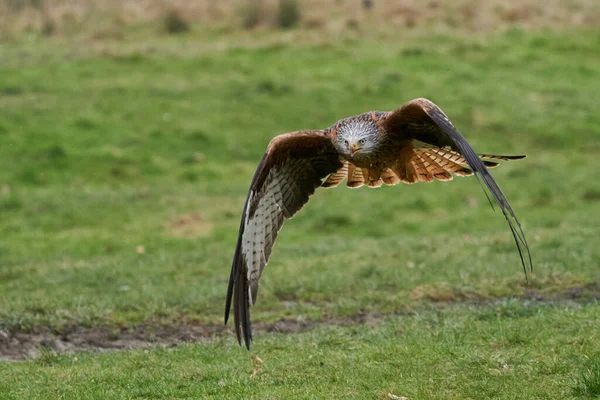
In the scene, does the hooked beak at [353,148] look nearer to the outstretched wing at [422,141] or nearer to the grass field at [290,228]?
the outstretched wing at [422,141]

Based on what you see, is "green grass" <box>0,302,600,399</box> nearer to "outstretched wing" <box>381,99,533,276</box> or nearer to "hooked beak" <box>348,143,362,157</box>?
"outstretched wing" <box>381,99,533,276</box>

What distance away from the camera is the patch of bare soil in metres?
9.56

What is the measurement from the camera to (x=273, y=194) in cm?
865

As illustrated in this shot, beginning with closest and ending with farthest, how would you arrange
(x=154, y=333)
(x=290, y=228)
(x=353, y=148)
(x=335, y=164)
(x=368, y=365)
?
(x=368, y=365)
(x=353, y=148)
(x=335, y=164)
(x=154, y=333)
(x=290, y=228)

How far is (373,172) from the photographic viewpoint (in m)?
9.09

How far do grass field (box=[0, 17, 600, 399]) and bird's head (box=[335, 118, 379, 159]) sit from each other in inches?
67.2

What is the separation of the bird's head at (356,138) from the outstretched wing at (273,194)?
230 millimetres

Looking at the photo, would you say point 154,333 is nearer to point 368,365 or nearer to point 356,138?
point 368,365

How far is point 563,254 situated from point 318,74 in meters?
13.8

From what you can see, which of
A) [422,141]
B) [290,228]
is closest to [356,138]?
[422,141]

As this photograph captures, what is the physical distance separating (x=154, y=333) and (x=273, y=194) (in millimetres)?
2364

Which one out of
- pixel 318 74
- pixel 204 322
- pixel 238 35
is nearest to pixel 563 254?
pixel 204 322

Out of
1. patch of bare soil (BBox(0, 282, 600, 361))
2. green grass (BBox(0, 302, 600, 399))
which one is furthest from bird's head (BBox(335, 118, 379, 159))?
patch of bare soil (BBox(0, 282, 600, 361))

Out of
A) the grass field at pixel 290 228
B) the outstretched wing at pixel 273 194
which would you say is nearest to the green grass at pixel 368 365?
the grass field at pixel 290 228
